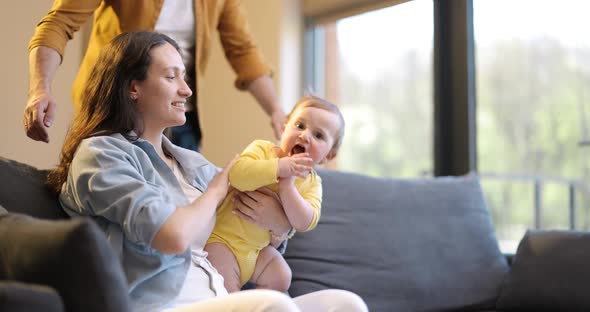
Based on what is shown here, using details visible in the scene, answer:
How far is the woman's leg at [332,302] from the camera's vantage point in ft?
5.40

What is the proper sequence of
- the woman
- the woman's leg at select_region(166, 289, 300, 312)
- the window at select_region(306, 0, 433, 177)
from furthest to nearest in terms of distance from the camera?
1. the window at select_region(306, 0, 433, 177)
2. the woman
3. the woman's leg at select_region(166, 289, 300, 312)

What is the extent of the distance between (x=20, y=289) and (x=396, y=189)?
1.67 metres

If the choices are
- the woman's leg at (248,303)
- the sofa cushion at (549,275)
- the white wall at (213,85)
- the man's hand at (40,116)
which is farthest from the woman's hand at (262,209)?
the white wall at (213,85)

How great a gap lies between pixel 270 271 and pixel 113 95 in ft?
1.90

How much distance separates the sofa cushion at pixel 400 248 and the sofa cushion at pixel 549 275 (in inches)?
3.2

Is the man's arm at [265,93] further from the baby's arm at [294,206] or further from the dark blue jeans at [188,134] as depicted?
the baby's arm at [294,206]

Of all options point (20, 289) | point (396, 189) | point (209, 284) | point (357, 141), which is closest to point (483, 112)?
point (357, 141)

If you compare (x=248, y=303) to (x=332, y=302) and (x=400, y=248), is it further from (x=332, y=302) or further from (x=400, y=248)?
(x=400, y=248)

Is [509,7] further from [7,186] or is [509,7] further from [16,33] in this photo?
[7,186]

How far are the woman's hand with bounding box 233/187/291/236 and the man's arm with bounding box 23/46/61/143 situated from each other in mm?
535

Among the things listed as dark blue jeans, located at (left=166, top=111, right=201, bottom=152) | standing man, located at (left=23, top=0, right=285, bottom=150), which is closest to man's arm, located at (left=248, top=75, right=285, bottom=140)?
standing man, located at (left=23, top=0, right=285, bottom=150)

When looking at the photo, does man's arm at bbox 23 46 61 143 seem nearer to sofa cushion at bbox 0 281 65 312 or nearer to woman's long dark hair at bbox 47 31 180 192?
woman's long dark hair at bbox 47 31 180 192

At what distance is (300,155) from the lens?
177 centimetres

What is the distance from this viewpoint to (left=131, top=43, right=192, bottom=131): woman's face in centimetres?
169
